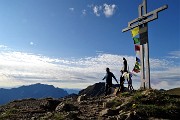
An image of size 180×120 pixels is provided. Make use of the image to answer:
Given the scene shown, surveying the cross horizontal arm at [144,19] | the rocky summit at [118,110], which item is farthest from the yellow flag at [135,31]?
the rocky summit at [118,110]

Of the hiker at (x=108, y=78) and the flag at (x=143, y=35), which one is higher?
the flag at (x=143, y=35)

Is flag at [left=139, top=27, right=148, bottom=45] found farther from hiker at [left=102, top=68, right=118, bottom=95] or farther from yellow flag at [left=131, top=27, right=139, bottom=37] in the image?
hiker at [left=102, top=68, right=118, bottom=95]

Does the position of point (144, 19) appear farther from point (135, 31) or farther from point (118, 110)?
point (118, 110)

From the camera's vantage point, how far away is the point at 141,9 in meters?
26.8

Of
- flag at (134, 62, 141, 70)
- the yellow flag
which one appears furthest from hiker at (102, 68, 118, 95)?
the yellow flag

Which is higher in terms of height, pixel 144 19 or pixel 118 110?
pixel 144 19

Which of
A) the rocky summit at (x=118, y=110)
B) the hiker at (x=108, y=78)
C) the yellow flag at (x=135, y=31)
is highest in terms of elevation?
the yellow flag at (x=135, y=31)

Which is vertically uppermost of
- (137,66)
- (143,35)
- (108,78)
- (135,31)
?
(135,31)

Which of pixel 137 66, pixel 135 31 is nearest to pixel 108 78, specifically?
pixel 137 66

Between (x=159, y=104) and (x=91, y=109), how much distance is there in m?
4.61

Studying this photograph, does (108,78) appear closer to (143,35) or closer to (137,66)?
(137,66)

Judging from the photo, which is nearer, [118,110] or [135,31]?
[118,110]

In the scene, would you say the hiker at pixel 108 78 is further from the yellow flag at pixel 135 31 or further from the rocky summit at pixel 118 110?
the rocky summit at pixel 118 110

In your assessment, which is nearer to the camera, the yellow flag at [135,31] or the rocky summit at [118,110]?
the rocky summit at [118,110]
